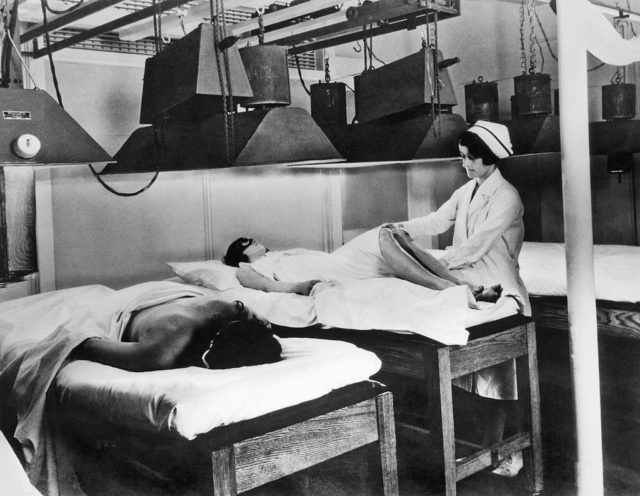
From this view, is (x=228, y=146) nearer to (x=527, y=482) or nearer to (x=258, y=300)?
(x=258, y=300)

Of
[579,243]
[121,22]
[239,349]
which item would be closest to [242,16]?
[121,22]

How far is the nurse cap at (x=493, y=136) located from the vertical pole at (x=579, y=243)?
253cm

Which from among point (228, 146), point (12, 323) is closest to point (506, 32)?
point (228, 146)

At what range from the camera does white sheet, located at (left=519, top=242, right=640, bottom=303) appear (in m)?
3.31

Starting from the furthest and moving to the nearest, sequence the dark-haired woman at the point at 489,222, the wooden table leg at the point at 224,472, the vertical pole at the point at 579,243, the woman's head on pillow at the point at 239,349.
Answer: the dark-haired woman at the point at 489,222
the woman's head on pillow at the point at 239,349
the wooden table leg at the point at 224,472
the vertical pole at the point at 579,243

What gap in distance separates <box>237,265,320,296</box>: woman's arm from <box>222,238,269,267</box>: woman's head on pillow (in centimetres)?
30

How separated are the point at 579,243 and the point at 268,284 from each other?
8.86 ft

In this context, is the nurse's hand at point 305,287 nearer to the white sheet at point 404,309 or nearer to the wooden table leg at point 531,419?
the white sheet at point 404,309

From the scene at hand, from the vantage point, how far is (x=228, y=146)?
2781mm

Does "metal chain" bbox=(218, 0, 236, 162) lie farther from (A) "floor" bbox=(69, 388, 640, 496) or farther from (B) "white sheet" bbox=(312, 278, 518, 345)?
(A) "floor" bbox=(69, 388, 640, 496)

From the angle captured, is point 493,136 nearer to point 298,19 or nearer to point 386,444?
point 298,19

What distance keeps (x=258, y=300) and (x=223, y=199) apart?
144 centimetres

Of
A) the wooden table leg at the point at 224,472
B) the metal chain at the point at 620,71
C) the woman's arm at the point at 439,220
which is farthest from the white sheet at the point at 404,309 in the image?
the metal chain at the point at 620,71

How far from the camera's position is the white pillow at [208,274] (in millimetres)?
3924
